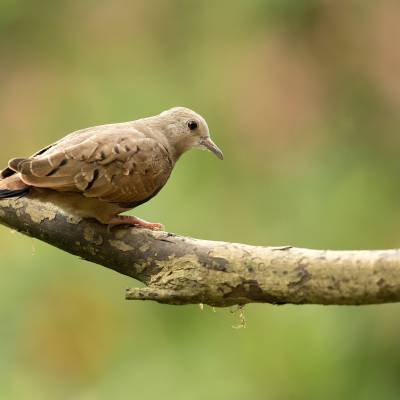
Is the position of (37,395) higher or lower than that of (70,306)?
lower

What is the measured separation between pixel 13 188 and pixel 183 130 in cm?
103

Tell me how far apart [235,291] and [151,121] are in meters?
1.25

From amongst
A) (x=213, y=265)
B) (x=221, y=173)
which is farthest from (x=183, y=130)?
(x=221, y=173)

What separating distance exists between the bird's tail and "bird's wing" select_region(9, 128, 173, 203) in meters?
0.05

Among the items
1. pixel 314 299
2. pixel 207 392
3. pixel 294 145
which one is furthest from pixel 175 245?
pixel 294 145

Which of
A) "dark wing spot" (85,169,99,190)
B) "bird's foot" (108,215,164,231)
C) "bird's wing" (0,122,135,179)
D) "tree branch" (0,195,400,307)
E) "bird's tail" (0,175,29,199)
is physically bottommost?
"tree branch" (0,195,400,307)

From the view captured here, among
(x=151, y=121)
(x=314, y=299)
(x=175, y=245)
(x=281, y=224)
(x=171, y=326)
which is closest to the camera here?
(x=314, y=299)

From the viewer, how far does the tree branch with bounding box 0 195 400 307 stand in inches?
133

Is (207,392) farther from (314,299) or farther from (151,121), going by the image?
(314,299)

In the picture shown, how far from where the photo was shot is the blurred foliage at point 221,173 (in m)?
6.52

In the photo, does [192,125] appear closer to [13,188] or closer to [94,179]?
[94,179]

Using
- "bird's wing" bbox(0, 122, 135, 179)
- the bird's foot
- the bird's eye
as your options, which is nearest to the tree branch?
the bird's foot

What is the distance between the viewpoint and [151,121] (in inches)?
183

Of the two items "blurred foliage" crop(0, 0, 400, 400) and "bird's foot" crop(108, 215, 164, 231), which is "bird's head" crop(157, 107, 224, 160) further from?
"blurred foliage" crop(0, 0, 400, 400)
